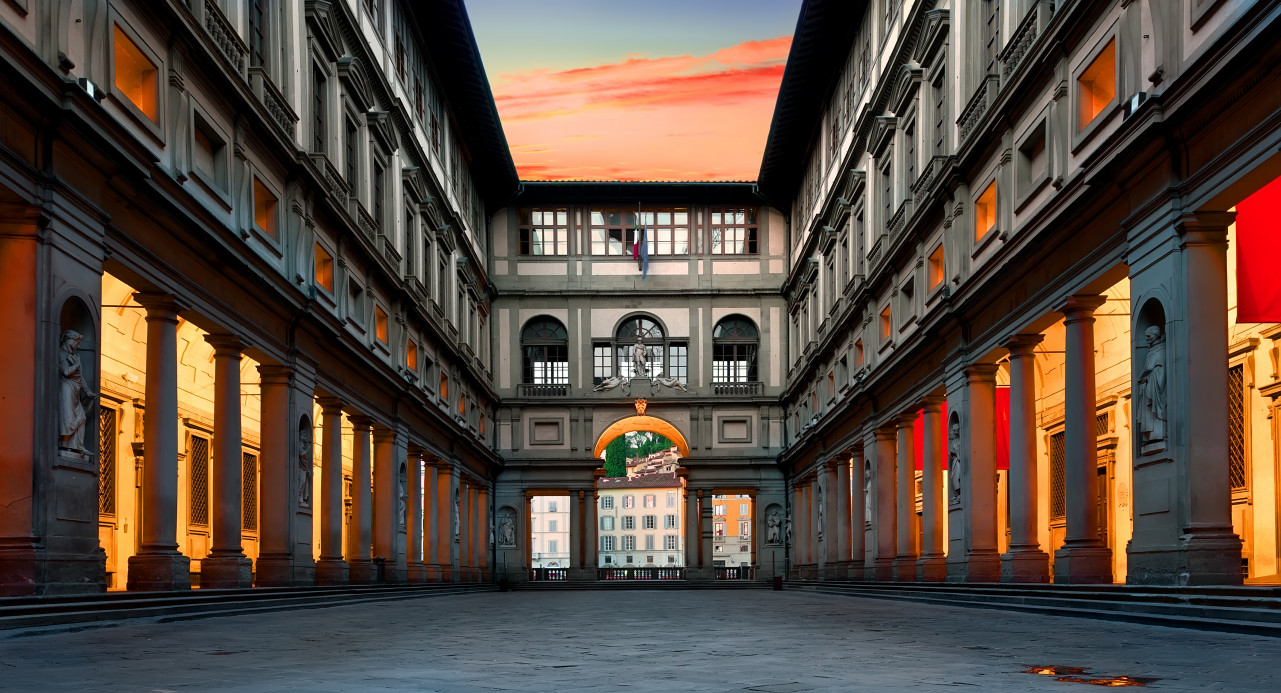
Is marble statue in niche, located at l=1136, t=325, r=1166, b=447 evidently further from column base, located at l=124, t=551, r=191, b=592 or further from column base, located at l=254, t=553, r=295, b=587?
column base, located at l=254, t=553, r=295, b=587

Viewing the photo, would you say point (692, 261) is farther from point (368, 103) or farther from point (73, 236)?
point (73, 236)

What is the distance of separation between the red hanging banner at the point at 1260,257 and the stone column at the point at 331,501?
2170 centimetres

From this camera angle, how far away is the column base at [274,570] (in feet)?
88.0

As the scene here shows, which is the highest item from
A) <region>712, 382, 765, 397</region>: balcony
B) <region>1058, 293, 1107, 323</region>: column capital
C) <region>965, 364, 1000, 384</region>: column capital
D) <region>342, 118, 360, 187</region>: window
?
<region>342, 118, 360, 187</region>: window

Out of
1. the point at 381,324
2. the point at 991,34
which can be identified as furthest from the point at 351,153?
the point at 991,34

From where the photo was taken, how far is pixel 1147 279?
1791cm

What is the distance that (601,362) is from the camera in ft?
202

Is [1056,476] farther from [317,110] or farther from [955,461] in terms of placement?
[317,110]

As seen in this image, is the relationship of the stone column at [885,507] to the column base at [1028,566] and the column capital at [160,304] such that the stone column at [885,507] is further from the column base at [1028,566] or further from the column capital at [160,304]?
the column capital at [160,304]

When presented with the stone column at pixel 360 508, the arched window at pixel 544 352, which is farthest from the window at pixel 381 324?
the arched window at pixel 544 352

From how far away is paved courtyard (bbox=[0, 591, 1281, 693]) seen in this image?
8.20 meters

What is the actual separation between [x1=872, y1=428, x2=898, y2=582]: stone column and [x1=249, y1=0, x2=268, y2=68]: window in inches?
784

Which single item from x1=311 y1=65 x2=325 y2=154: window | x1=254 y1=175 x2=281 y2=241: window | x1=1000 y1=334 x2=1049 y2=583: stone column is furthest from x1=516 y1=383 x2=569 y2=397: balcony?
x1=1000 y1=334 x2=1049 y2=583: stone column

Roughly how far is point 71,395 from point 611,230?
4600 cm
